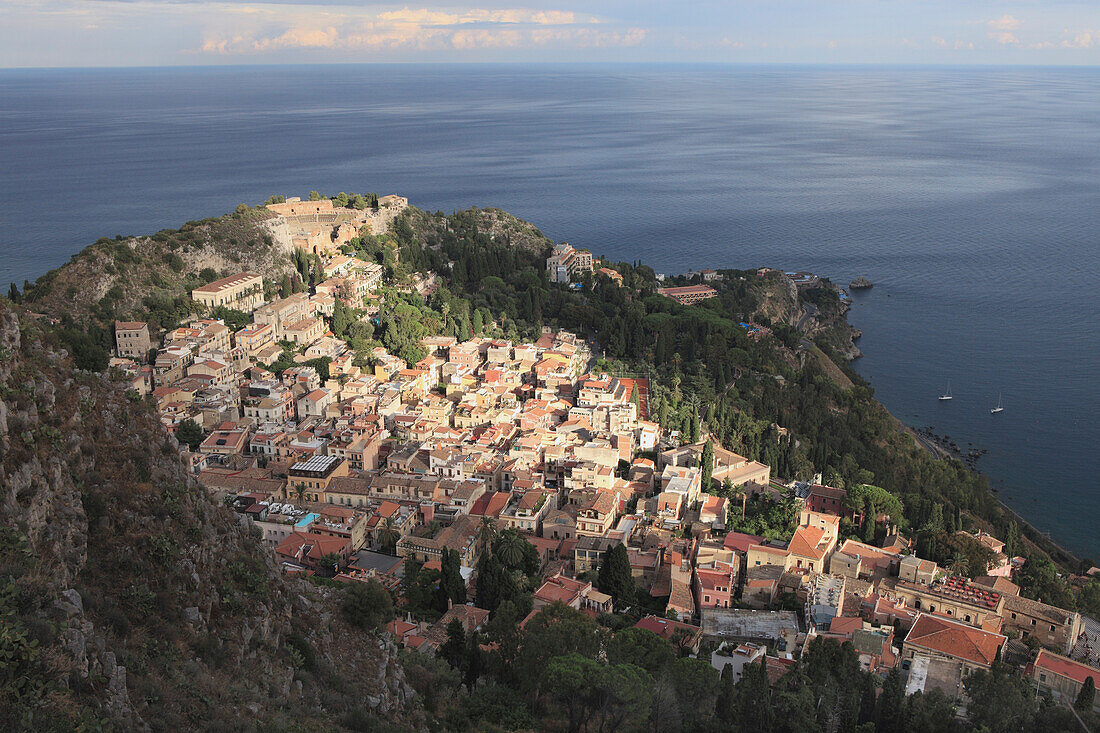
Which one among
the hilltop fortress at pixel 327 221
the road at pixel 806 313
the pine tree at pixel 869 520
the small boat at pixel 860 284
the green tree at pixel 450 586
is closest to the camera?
the green tree at pixel 450 586

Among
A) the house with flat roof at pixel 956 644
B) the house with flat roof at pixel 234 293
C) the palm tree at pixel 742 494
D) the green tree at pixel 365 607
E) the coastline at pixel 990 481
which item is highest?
the house with flat roof at pixel 234 293

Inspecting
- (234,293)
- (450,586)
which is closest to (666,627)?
(450,586)

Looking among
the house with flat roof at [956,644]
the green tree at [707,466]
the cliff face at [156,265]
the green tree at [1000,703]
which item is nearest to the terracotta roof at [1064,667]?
the house with flat roof at [956,644]

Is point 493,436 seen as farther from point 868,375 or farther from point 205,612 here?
point 868,375

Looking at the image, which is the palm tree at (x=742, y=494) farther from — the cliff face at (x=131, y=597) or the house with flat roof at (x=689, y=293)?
the house with flat roof at (x=689, y=293)

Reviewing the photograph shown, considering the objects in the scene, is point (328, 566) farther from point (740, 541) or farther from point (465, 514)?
point (740, 541)

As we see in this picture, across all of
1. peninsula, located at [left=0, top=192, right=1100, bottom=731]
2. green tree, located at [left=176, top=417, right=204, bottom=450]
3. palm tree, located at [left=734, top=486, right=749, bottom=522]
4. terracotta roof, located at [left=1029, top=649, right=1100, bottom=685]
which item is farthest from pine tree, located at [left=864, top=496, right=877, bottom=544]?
green tree, located at [left=176, top=417, right=204, bottom=450]
